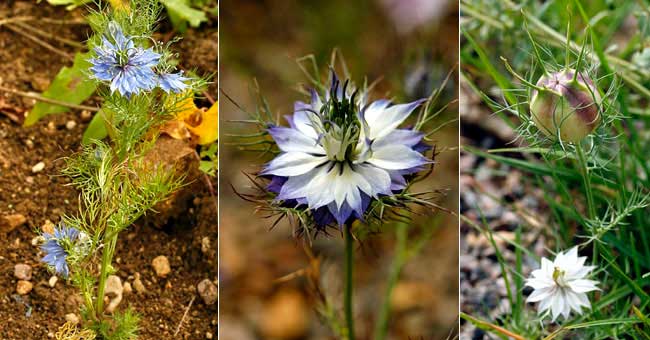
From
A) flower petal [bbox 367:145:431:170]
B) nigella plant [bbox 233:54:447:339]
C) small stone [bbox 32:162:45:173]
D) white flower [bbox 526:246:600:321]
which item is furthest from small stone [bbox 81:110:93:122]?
white flower [bbox 526:246:600:321]

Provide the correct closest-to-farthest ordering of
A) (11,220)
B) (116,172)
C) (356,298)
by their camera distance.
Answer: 1. (116,172)
2. (11,220)
3. (356,298)

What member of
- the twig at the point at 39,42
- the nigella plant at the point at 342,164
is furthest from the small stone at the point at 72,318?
the twig at the point at 39,42

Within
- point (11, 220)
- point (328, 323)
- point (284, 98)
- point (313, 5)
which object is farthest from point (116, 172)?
point (313, 5)

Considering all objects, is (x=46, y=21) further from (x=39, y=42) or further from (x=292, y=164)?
(x=292, y=164)

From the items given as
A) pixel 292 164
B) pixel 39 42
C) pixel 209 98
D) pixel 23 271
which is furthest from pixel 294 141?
pixel 39 42

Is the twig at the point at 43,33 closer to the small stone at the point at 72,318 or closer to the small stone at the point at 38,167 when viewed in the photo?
the small stone at the point at 38,167

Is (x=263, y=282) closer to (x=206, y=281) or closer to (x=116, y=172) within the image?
(x=206, y=281)

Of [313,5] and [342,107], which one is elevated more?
[342,107]
